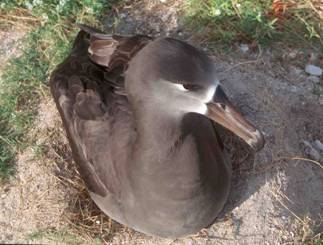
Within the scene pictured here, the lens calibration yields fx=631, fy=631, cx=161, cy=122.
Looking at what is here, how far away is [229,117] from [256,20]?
4.83ft

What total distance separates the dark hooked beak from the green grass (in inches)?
56.1

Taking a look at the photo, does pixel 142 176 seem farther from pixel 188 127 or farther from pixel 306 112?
pixel 306 112

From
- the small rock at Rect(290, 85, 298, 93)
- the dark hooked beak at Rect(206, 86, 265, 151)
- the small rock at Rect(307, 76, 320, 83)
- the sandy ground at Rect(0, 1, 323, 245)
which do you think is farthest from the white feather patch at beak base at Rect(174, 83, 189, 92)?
the small rock at Rect(307, 76, 320, 83)

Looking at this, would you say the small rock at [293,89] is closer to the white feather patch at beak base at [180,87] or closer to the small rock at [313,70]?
the small rock at [313,70]

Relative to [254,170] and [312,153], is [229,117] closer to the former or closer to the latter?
[254,170]

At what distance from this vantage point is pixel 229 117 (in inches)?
107

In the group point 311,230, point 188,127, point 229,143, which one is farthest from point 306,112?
point 188,127

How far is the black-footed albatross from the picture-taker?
2.62 m

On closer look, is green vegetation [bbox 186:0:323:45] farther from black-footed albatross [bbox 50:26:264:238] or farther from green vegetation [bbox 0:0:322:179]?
black-footed albatross [bbox 50:26:264:238]

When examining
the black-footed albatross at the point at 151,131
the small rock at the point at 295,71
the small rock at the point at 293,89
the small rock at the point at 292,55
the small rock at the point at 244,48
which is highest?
the black-footed albatross at the point at 151,131

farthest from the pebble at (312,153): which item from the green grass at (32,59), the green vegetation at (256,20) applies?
the green grass at (32,59)

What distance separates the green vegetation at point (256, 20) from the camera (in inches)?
158

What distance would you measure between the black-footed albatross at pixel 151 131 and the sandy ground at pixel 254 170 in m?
0.24

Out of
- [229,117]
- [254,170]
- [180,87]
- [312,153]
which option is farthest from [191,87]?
[312,153]
